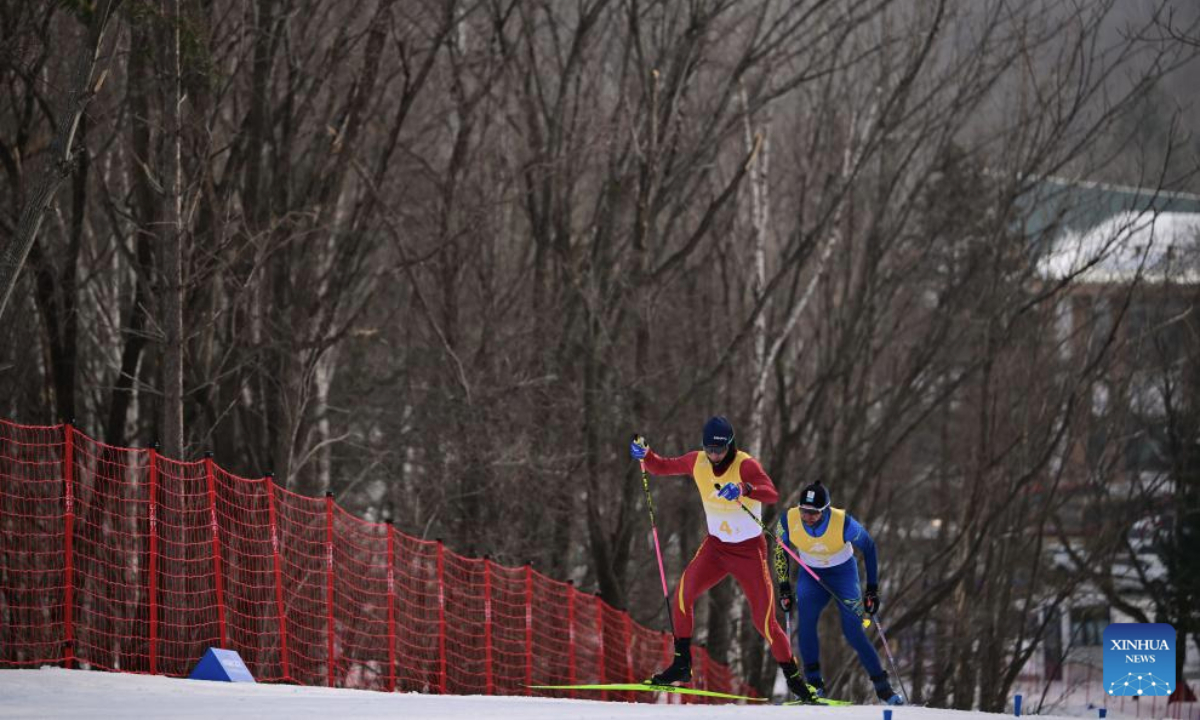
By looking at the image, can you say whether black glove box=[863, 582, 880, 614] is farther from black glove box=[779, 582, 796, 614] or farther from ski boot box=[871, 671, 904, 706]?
black glove box=[779, 582, 796, 614]

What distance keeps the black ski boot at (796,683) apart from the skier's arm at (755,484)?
1.32m

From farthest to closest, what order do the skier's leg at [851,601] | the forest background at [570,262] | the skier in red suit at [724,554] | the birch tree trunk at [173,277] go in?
the forest background at [570,262] < the birch tree trunk at [173,277] < the skier's leg at [851,601] < the skier in red suit at [724,554]

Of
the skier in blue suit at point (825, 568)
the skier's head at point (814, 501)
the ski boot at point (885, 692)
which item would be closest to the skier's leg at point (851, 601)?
the skier in blue suit at point (825, 568)

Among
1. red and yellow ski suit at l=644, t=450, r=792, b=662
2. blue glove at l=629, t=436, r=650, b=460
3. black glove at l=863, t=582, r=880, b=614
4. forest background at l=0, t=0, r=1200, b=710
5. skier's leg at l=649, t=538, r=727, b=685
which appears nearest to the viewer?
blue glove at l=629, t=436, r=650, b=460

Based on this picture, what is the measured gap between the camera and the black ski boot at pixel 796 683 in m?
12.9

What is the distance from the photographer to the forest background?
21141 millimetres

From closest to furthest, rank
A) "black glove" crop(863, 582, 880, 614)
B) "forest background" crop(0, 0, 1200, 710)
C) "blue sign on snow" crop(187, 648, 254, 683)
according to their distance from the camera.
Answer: "blue sign on snow" crop(187, 648, 254, 683) → "black glove" crop(863, 582, 880, 614) → "forest background" crop(0, 0, 1200, 710)

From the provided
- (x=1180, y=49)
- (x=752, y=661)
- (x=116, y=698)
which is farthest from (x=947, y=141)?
(x=116, y=698)

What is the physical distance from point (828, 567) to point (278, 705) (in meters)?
5.37

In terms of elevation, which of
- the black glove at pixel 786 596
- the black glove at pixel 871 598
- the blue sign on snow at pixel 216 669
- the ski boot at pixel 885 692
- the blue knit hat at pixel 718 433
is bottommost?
the ski boot at pixel 885 692

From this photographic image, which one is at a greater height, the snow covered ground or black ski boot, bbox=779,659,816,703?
black ski boot, bbox=779,659,816,703

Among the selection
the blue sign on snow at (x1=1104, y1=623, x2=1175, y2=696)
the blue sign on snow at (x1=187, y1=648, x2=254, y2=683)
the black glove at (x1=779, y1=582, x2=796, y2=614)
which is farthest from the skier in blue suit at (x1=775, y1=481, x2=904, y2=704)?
the blue sign on snow at (x1=187, y1=648, x2=254, y2=683)

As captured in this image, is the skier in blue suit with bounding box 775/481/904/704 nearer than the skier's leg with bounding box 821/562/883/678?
Yes

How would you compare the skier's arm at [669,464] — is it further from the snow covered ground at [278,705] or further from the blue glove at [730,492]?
the snow covered ground at [278,705]
